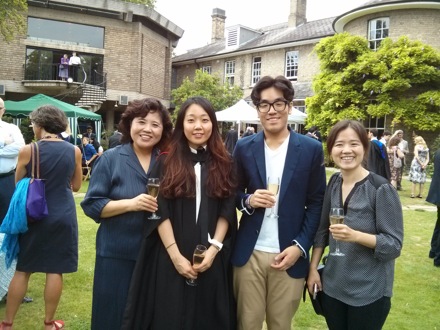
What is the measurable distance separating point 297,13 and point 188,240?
1135 inches

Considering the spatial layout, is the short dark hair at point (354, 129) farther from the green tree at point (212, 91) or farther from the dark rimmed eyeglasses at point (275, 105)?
the green tree at point (212, 91)

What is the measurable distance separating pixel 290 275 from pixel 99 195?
1436 mm

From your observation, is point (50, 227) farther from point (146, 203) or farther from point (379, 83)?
point (379, 83)

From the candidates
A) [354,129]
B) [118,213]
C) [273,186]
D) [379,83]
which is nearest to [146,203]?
[118,213]

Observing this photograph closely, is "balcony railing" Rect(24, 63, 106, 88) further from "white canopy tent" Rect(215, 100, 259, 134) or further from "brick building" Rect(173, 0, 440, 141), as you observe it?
"white canopy tent" Rect(215, 100, 259, 134)

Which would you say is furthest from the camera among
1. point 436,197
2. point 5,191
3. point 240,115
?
point 240,115

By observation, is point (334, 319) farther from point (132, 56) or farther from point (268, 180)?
point (132, 56)

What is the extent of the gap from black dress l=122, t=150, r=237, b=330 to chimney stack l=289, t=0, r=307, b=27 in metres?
28.3

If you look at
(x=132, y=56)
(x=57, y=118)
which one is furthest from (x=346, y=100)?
(x=57, y=118)

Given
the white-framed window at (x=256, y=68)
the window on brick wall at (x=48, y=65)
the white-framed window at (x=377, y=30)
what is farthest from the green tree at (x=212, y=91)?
the white-framed window at (x=377, y=30)

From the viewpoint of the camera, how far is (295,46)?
84.8ft

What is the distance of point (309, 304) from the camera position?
4738 millimetres

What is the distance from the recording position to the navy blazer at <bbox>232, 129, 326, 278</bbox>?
277cm

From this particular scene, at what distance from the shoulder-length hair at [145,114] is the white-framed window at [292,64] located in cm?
2448
